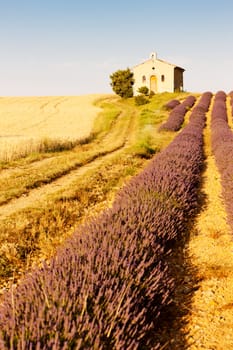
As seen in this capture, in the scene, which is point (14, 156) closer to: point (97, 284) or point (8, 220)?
point (8, 220)

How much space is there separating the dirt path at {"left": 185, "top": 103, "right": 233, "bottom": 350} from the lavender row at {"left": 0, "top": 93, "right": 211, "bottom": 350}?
346 mm

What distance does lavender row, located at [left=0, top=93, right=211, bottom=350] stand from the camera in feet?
6.96

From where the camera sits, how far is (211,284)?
3.90 metres

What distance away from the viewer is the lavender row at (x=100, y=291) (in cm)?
212

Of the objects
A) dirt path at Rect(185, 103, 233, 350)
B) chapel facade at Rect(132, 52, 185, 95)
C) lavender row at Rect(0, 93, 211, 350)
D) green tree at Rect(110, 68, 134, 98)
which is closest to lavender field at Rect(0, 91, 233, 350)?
lavender row at Rect(0, 93, 211, 350)

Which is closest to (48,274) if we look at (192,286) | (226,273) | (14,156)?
(192,286)

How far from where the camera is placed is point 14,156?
42.8 feet

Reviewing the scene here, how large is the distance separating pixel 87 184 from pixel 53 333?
6822 mm

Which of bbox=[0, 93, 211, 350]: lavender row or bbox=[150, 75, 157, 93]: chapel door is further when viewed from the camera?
bbox=[150, 75, 157, 93]: chapel door

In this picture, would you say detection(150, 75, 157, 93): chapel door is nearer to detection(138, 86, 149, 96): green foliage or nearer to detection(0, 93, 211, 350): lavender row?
detection(138, 86, 149, 96): green foliage

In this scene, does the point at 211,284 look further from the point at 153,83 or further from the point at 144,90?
the point at 153,83

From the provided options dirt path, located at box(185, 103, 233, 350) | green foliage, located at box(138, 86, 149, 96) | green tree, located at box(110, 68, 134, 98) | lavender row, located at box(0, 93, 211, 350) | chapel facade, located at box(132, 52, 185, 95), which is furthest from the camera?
chapel facade, located at box(132, 52, 185, 95)

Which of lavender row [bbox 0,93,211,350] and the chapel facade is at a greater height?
the chapel facade

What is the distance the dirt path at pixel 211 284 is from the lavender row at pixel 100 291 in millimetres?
346
